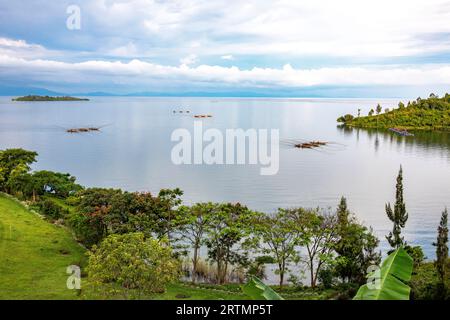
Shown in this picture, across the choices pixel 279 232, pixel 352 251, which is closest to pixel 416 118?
pixel 352 251

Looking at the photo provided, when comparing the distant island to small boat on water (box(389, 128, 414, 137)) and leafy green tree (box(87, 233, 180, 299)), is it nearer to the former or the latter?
small boat on water (box(389, 128, 414, 137))

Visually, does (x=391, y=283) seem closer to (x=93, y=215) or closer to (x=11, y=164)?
(x=93, y=215)

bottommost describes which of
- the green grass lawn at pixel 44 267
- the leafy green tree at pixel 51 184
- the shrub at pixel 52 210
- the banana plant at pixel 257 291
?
the green grass lawn at pixel 44 267

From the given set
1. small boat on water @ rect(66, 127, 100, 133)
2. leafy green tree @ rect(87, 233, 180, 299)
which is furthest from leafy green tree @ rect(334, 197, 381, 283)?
small boat on water @ rect(66, 127, 100, 133)

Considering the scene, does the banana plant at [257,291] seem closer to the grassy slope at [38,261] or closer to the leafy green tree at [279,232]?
the grassy slope at [38,261]

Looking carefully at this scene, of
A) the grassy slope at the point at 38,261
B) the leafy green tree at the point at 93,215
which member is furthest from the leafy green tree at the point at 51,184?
the leafy green tree at the point at 93,215

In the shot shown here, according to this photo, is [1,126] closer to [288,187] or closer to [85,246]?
[288,187]
